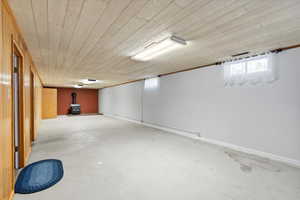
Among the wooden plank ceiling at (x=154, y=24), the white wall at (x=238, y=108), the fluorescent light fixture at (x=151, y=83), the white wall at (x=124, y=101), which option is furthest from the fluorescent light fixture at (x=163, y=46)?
the white wall at (x=124, y=101)

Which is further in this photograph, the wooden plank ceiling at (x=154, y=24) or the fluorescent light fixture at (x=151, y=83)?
the fluorescent light fixture at (x=151, y=83)

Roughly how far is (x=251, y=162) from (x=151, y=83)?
14.6 ft

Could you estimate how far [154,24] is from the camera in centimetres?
186

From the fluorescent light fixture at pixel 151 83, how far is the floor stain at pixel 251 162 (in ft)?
12.2

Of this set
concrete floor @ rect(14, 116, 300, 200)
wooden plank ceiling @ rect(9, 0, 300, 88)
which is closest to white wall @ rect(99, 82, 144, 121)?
concrete floor @ rect(14, 116, 300, 200)

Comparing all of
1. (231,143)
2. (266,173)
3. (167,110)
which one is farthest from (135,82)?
(266,173)

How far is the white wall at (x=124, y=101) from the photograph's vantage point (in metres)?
7.18

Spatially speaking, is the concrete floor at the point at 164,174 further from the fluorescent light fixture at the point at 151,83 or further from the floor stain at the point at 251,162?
the fluorescent light fixture at the point at 151,83

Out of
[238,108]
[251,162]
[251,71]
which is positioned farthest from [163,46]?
[251,162]

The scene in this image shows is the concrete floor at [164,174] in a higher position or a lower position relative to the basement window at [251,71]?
lower

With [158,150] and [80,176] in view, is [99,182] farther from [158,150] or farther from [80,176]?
[158,150]

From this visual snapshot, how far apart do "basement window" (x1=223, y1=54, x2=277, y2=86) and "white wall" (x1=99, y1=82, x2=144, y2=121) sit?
13.6 ft

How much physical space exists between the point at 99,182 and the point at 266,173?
2649 mm

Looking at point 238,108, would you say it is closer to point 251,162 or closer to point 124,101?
point 251,162
